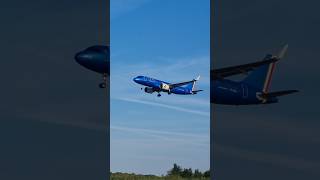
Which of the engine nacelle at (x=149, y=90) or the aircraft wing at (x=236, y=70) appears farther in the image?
the aircraft wing at (x=236, y=70)

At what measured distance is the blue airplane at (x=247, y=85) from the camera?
90.5ft

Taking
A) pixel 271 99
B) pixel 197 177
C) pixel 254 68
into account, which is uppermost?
pixel 254 68

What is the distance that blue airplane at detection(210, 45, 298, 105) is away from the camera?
27578 millimetres

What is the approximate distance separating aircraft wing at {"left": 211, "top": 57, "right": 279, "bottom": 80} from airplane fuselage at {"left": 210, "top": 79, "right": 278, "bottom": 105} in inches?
Answer: 17.6

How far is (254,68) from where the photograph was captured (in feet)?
94.9
